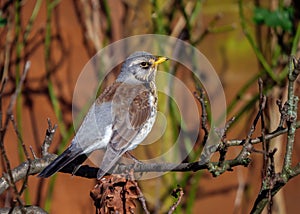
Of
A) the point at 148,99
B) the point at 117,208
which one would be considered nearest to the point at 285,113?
the point at 117,208

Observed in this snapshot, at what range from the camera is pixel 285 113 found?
190cm

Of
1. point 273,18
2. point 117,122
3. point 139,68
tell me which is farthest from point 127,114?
point 273,18

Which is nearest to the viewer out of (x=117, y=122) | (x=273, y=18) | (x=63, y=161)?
(x=63, y=161)

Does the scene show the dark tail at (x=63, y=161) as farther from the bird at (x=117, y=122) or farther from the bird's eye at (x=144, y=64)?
the bird's eye at (x=144, y=64)

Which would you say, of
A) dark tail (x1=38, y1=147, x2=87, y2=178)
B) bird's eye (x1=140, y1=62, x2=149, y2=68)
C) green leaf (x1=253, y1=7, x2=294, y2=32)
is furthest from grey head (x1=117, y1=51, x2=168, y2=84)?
green leaf (x1=253, y1=7, x2=294, y2=32)

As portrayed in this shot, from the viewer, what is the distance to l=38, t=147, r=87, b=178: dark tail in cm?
229

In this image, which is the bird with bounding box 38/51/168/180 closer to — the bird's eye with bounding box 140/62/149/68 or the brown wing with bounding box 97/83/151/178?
the brown wing with bounding box 97/83/151/178

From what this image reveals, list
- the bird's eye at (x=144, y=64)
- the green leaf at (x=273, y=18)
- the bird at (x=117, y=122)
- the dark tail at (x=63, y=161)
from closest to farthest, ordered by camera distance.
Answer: the dark tail at (x=63, y=161), the bird at (x=117, y=122), the bird's eye at (x=144, y=64), the green leaf at (x=273, y=18)

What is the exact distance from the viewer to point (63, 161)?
240 centimetres

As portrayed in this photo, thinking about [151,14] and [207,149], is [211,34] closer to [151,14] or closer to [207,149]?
[151,14]

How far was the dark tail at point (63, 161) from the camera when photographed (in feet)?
7.52

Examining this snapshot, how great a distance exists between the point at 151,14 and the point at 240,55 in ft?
2.09

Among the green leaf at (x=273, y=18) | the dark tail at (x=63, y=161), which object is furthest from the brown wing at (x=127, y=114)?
the green leaf at (x=273, y=18)

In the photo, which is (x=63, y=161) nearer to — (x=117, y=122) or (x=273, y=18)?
(x=117, y=122)
